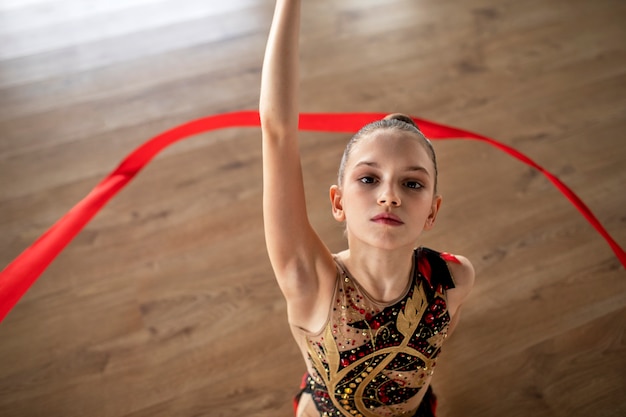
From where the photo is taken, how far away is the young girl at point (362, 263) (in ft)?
3.08

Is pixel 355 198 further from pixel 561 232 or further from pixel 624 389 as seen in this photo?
pixel 561 232

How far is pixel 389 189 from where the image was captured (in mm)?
940

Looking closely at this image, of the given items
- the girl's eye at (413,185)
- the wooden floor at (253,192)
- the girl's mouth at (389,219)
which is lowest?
the wooden floor at (253,192)

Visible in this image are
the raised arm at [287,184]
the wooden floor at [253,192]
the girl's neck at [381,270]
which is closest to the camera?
the raised arm at [287,184]

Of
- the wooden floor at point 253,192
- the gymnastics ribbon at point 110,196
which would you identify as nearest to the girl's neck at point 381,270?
the gymnastics ribbon at point 110,196

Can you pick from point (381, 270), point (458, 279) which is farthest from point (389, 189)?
point (458, 279)

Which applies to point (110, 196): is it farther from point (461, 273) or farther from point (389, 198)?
point (461, 273)

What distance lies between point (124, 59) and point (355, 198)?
156cm

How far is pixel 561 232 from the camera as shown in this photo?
1705 mm

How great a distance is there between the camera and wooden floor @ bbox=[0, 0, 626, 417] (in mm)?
1438

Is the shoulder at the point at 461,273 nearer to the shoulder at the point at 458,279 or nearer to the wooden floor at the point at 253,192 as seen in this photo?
the shoulder at the point at 458,279

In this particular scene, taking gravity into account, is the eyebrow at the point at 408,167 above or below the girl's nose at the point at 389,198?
above

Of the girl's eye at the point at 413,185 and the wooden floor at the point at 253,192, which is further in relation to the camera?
the wooden floor at the point at 253,192

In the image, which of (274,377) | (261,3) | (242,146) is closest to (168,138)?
(274,377)
